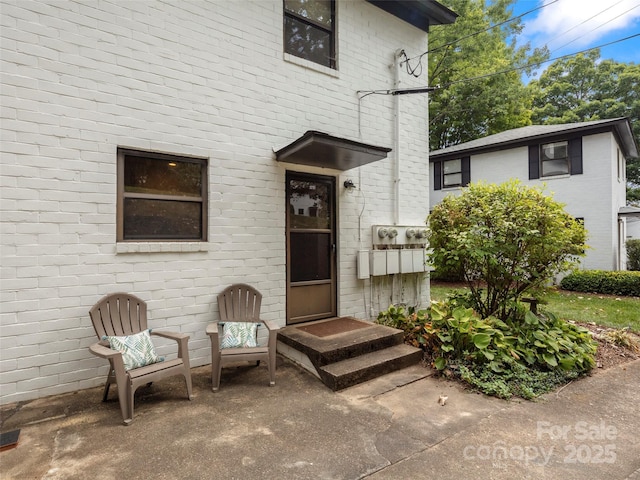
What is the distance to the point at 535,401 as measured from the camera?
3.12 metres

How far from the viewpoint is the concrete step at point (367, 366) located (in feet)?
11.0

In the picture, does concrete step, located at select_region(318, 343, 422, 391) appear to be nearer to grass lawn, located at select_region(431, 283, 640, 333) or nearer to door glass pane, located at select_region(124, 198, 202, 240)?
grass lawn, located at select_region(431, 283, 640, 333)

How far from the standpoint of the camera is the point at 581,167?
1071 centimetres

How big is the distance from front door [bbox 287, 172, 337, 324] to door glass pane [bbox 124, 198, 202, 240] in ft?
4.25

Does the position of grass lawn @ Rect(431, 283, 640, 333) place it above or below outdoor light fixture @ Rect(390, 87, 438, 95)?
below

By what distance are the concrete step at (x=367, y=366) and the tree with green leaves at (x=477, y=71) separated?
36.8 feet

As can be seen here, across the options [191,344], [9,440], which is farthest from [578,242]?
[9,440]

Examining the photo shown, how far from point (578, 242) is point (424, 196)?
96.1 inches

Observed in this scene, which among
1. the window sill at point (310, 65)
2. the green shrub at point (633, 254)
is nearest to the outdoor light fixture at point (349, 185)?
the window sill at point (310, 65)

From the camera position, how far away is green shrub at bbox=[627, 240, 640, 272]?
11.4 m

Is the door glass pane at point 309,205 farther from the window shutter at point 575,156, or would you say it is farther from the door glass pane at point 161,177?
the window shutter at point 575,156

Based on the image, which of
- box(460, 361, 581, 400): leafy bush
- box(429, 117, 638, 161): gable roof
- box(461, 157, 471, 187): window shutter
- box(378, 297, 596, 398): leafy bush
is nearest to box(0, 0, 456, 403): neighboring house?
box(378, 297, 596, 398): leafy bush

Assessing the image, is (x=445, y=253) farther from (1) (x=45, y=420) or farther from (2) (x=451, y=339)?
(1) (x=45, y=420)

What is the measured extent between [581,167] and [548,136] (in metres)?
1.44
